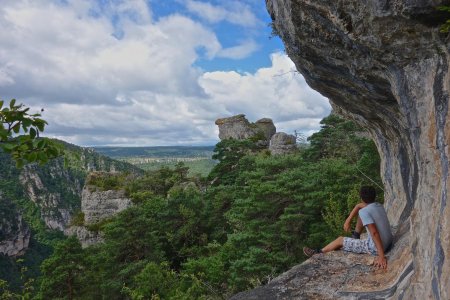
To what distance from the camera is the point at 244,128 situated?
169 feet

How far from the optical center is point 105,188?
1710 inches

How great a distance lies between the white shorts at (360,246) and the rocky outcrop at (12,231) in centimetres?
10463

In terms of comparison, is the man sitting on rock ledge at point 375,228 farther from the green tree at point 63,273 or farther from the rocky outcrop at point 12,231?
the rocky outcrop at point 12,231

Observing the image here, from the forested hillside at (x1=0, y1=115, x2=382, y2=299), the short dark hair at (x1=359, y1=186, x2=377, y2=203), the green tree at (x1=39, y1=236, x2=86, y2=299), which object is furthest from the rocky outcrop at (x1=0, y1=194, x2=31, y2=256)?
the short dark hair at (x1=359, y1=186, x2=377, y2=203)

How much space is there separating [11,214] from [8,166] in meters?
48.7

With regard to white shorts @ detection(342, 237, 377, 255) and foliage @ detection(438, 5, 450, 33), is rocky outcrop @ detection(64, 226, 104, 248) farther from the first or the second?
foliage @ detection(438, 5, 450, 33)

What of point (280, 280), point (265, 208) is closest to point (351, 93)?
point (280, 280)

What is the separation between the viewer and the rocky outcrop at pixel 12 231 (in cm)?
9538

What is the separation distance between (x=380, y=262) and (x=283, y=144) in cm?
3541

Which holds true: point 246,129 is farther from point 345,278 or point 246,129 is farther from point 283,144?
point 345,278

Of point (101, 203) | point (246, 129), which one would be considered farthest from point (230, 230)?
point (246, 129)

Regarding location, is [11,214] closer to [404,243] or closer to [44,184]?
[44,184]

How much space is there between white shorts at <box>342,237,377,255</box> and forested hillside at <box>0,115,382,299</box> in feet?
17.5

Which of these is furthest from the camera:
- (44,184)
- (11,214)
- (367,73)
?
(44,184)
